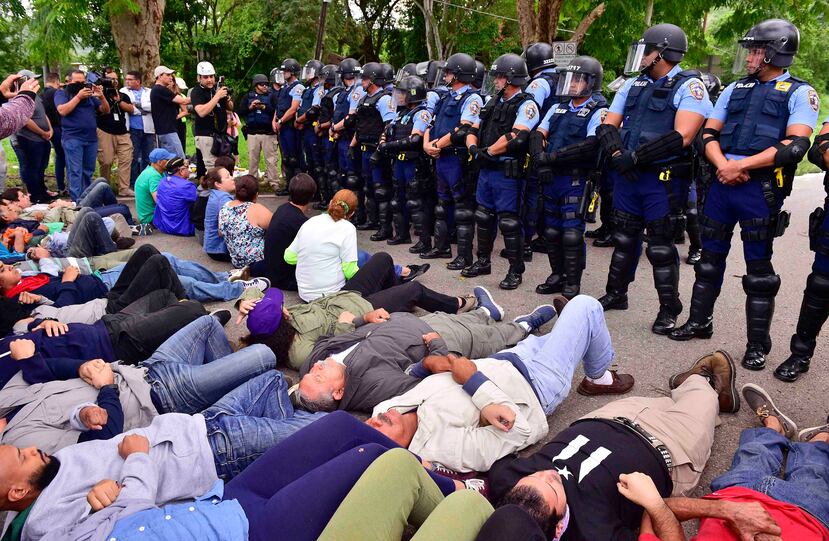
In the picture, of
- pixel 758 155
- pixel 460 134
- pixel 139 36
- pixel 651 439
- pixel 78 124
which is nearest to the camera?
pixel 651 439

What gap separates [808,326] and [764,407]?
87cm

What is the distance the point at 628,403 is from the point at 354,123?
5.73 m

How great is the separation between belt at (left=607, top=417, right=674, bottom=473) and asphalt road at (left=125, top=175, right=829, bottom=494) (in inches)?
15.1

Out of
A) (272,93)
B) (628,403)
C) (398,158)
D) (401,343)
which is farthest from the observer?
(272,93)

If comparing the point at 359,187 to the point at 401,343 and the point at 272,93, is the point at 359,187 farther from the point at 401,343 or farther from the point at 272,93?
the point at 401,343

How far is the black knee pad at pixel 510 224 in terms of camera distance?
565cm

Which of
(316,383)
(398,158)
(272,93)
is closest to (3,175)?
(272,93)

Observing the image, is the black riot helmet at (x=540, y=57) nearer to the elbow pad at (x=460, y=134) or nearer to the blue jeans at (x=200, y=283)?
the elbow pad at (x=460, y=134)

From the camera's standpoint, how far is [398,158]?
6.91 m

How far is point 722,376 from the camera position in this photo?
3436 millimetres

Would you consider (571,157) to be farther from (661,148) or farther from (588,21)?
(588,21)

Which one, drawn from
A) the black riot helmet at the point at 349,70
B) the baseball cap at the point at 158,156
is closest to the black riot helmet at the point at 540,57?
the black riot helmet at the point at 349,70

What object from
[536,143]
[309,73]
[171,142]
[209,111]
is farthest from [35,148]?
[536,143]

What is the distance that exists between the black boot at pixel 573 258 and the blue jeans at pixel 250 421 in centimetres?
290
